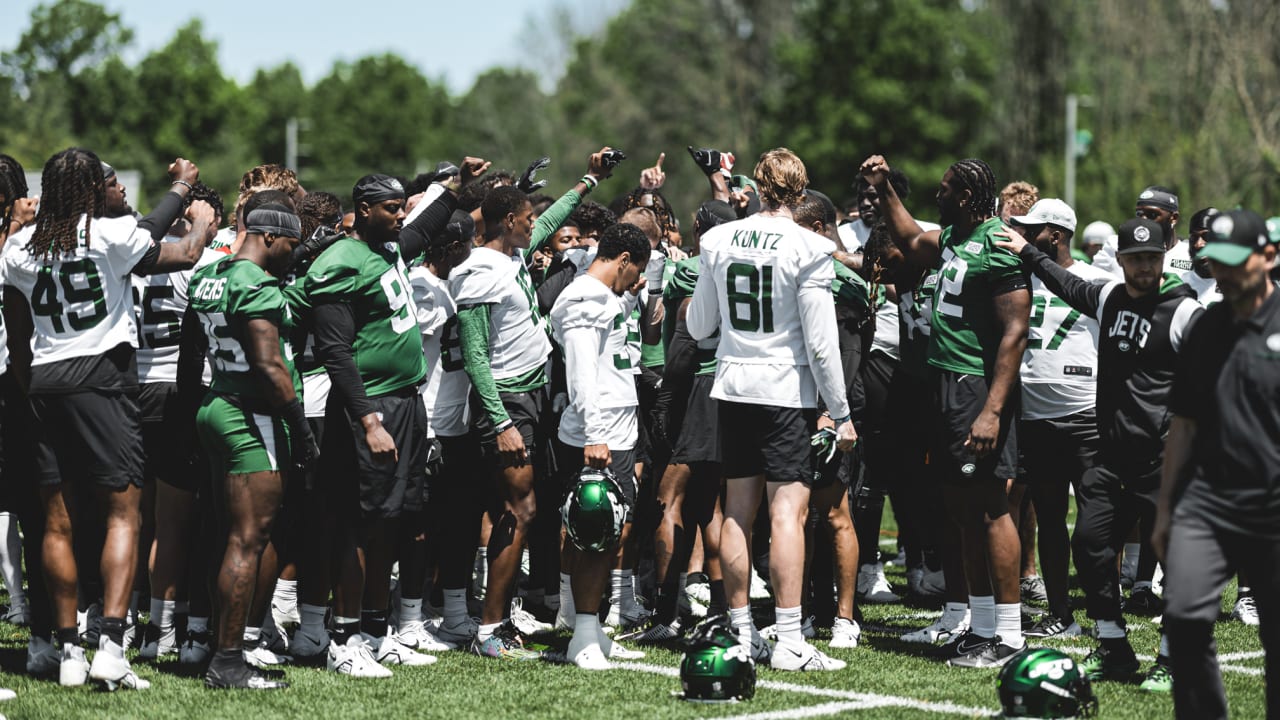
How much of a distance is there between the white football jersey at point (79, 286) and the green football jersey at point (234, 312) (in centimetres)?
37

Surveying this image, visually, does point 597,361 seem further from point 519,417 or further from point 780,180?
point 780,180

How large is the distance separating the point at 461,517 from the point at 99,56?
58466 mm

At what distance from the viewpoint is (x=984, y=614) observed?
7.64m

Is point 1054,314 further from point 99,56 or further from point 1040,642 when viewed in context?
point 99,56

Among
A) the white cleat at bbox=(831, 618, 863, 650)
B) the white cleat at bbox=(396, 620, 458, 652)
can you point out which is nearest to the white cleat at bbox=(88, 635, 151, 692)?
the white cleat at bbox=(396, 620, 458, 652)

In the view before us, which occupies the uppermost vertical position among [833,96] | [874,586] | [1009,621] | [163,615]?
[833,96]

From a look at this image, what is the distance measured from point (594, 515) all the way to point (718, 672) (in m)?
1.13

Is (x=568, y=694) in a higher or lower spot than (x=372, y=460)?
lower

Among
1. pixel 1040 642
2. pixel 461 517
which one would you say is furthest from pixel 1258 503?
pixel 461 517

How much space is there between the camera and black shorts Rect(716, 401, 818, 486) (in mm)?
7336

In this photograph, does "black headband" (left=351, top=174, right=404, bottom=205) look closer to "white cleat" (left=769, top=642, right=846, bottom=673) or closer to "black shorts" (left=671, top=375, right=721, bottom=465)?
"black shorts" (left=671, top=375, right=721, bottom=465)

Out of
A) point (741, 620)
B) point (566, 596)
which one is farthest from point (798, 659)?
point (566, 596)

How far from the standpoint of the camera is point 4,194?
7418mm

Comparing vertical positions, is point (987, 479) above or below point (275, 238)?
below
